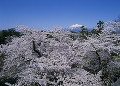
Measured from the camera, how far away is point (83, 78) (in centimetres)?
390

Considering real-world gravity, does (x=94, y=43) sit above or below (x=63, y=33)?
below

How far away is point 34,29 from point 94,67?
11.6ft

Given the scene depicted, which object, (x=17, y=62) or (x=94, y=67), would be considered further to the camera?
(x=94, y=67)

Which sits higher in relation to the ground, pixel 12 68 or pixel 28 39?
pixel 28 39

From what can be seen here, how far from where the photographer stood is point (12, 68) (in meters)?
5.40

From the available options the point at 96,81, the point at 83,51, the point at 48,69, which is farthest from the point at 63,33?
the point at 96,81

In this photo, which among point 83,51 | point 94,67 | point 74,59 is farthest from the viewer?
point 94,67

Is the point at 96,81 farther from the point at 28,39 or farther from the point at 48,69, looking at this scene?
the point at 28,39

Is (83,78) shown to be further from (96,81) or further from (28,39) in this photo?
(28,39)

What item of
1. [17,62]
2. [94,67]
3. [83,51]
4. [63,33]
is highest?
[63,33]

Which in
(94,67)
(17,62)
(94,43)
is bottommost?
(94,67)

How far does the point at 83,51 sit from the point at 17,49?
10.0ft

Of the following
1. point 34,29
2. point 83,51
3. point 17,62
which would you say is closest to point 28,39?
point 34,29

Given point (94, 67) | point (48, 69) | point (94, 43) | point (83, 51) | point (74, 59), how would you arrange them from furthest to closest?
1. point (94, 67)
2. point (83, 51)
3. point (94, 43)
4. point (74, 59)
5. point (48, 69)
